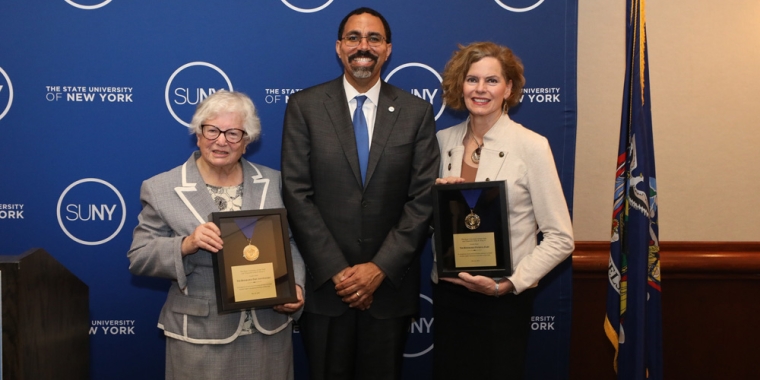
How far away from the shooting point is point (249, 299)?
2.28 metres

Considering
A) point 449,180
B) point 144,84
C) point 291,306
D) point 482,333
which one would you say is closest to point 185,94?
point 144,84

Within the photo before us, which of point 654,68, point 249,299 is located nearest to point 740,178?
point 654,68

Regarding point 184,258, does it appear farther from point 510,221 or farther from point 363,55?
point 510,221

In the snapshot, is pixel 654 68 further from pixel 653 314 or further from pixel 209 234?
pixel 209 234

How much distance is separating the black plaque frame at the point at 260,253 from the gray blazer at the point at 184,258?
0.17 meters

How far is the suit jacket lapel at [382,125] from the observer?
2.62 metres

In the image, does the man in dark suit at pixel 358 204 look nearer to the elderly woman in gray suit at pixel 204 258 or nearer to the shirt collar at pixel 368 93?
the shirt collar at pixel 368 93

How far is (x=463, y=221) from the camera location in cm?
247

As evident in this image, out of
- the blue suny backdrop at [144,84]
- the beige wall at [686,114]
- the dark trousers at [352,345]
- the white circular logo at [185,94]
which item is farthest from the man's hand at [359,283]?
the beige wall at [686,114]

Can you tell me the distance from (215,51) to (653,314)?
8.53 ft

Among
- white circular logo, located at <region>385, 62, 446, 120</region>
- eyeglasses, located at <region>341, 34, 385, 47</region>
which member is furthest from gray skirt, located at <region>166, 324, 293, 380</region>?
white circular logo, located at <region>385, 62, 446, 120</region>

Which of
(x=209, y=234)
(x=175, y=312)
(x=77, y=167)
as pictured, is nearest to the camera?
(x=209, y=234)

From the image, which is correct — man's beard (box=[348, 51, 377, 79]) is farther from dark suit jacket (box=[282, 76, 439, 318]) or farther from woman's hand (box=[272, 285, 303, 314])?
woman's hand (box=[272, 285, 303, 314])

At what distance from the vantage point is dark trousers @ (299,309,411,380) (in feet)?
8.79
